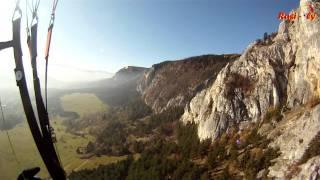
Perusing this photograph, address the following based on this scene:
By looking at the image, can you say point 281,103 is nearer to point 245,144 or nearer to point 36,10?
point 245,144

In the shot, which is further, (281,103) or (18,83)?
(281,103)

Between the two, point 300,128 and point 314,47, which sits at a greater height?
point 314,47

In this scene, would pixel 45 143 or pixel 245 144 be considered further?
pixel 245 144

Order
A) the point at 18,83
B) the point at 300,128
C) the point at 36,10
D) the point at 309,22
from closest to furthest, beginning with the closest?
the point at 18,83 < the point at 36,10 < the point at 300,128 < the point at 309,22

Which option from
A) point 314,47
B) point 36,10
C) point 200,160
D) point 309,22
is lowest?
point 200,160

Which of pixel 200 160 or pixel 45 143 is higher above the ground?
pixel 45 143

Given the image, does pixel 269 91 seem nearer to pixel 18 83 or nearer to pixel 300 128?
pixel 300 128

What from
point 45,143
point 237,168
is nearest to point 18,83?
point 45,143

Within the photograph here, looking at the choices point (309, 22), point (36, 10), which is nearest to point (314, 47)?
point (309, 22)

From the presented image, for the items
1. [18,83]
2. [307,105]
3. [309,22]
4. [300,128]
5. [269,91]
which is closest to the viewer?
[18,83]
